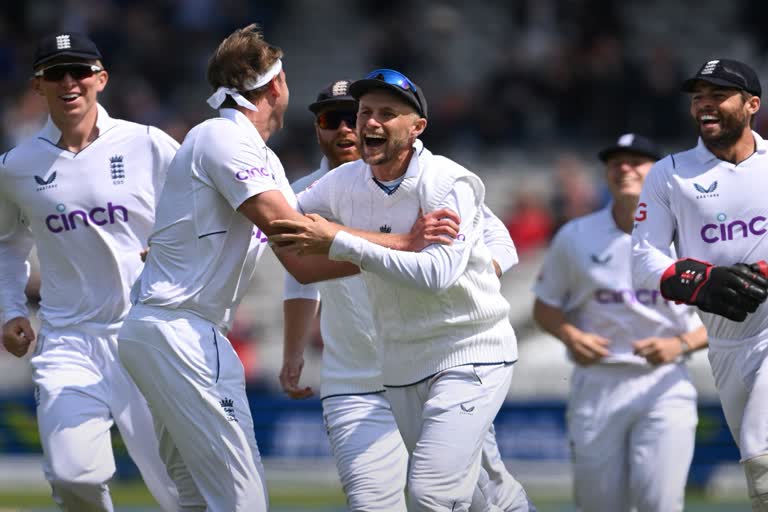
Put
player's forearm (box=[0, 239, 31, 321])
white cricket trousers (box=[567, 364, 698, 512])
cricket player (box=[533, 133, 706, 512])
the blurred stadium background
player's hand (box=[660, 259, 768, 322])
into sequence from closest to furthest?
player's hand (box=[660, 259, 768, 322])
player's forearm (box=[0, 239, 31, 321])
white cricket trousers (box=[567, 364, 698, 512])
cricket player (box=[533, 133, 706, 512])
the blurred stadium background

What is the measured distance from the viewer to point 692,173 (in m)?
8.25

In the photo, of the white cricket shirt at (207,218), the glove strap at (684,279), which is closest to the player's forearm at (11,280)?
the white cricket shirt at (207,218)

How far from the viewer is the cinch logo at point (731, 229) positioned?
8102mm

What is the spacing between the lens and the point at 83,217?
27.3 ft

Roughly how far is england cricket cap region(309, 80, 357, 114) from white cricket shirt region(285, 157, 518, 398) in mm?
787

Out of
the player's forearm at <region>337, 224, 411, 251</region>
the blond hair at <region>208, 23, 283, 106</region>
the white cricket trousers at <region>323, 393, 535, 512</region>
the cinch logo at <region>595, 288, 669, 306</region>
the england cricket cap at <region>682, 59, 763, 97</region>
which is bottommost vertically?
the white cricket trousers at <region>323, 393, 535, 512</region>

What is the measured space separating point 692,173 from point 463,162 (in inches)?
439

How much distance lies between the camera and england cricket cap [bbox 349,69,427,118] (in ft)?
23.9

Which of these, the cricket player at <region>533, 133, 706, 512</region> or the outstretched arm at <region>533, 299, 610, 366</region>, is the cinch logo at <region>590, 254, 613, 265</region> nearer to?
the cricket player at <region>533, 133, 706, 512</region>

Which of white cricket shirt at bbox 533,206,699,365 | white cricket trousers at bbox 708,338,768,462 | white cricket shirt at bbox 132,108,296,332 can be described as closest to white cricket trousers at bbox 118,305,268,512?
white cricket shirt at bbox 132,108,296,332

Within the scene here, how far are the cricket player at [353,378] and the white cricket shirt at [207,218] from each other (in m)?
1.19

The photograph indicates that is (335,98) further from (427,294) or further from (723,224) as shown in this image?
(723,224)

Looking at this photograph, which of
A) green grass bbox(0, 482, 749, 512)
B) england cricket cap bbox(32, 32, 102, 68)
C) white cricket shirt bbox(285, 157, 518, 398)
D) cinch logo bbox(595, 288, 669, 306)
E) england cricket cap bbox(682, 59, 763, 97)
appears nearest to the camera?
england cricket cap bbox(682, 59, 763, 97)

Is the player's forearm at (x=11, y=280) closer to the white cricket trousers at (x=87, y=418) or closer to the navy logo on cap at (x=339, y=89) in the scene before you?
the white cricket trousers at (x=87, y=418)
